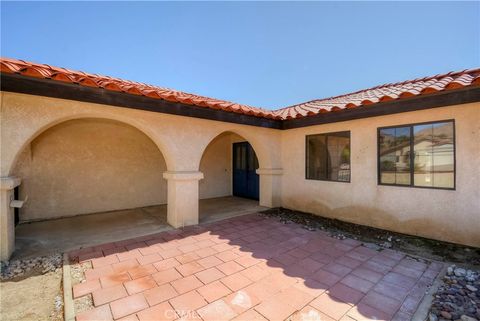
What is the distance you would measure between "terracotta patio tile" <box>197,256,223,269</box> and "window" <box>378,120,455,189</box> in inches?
210

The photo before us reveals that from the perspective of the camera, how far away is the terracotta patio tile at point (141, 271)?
3.80m

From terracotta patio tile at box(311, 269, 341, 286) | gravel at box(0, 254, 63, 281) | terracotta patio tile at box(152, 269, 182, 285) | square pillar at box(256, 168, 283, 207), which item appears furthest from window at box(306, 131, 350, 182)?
gravel at box(0, 254, 63, 281)

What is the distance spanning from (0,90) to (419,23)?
42.0ft

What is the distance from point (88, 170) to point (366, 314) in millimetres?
9545

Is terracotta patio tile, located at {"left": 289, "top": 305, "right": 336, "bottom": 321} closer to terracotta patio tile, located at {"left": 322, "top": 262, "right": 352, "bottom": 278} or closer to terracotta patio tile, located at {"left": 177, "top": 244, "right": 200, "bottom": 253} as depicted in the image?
terracotta patio tile, located at {"left": 322, "top": 262, "right": 352, "bottom": 278}

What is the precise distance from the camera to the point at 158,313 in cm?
280

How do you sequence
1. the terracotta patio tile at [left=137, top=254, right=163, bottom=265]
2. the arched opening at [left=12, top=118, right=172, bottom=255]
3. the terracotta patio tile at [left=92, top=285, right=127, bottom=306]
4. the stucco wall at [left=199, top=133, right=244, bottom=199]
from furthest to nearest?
the stucco wall at [left=199, top=133, right=244, bottom=199], the arched opening at [left=12, top=118, right=172, bottom=255], the terracotta patio tile at [left=137, top=254, right=163, bottom=265], the terracotta patio tile at [left=92, top=285, right=127, bottom=306]

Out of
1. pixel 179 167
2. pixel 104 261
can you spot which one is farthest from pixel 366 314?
pixel 179 167

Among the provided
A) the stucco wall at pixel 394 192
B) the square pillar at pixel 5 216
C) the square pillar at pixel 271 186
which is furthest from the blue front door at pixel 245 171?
the square pillar at pixel 5 216

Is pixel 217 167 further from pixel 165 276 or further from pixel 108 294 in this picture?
pixel 108 294

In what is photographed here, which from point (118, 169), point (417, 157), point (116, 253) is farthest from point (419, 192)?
point (118, 169)

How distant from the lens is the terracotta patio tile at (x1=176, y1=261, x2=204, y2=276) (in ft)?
12.8

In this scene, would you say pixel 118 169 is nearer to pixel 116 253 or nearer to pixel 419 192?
pixel 116 253

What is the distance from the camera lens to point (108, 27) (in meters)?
8.02
